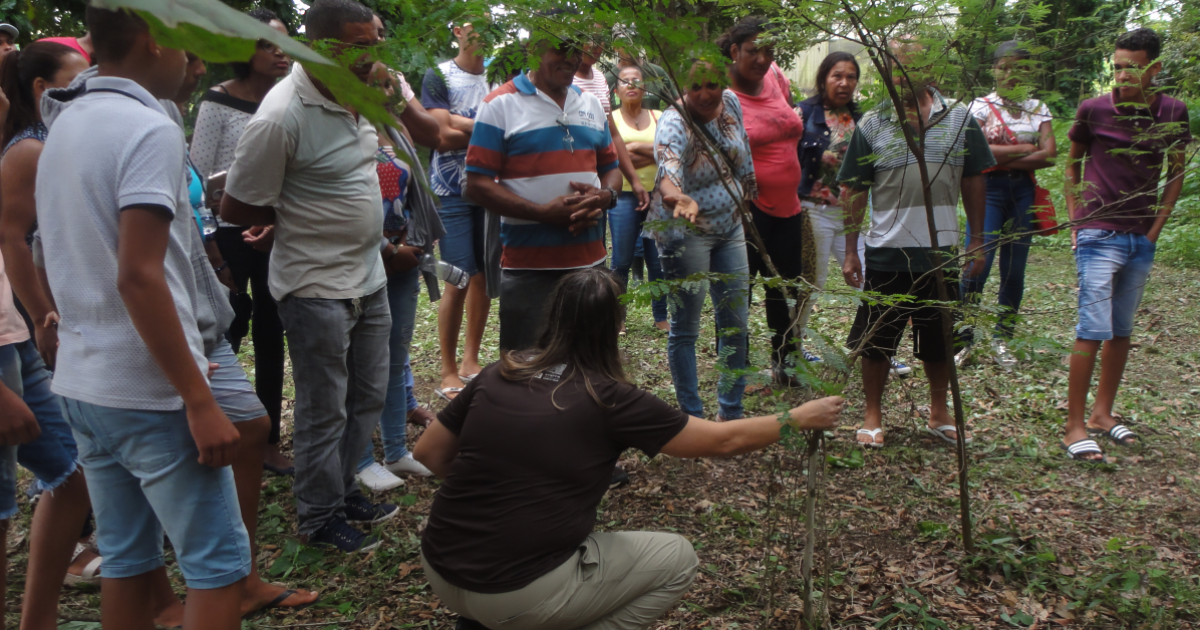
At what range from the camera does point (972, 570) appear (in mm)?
2787

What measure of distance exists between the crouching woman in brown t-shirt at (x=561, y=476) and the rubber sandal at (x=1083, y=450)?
96.1 inches

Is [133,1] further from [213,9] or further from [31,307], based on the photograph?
[31,307]

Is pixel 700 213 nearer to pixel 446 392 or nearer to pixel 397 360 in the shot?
pixel 397 360

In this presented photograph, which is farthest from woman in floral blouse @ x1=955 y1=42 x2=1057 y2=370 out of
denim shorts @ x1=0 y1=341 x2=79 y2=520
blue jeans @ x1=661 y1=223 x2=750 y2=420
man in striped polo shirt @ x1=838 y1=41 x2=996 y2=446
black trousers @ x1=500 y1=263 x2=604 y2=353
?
denim shorts @ x1=0 y1=341 x2=79 y2=520

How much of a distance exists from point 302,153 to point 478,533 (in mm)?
1436

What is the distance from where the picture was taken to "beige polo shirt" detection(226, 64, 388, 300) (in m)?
2.61

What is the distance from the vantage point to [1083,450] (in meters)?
3.79

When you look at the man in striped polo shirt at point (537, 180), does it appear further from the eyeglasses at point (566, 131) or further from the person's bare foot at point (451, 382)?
the person's bare foot at point (451, 382)

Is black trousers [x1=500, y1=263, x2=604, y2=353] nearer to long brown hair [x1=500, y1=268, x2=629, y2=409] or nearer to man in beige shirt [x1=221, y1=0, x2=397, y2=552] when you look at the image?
man in beige shirt [x1=221, y1=0, x2=397, y2=552]

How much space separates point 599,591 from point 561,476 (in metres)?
0.34

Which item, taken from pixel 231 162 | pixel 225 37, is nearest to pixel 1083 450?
pixel 231 162

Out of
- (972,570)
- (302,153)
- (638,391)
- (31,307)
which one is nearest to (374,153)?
(302,153)

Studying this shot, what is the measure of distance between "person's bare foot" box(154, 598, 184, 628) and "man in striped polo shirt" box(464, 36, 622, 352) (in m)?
1.47

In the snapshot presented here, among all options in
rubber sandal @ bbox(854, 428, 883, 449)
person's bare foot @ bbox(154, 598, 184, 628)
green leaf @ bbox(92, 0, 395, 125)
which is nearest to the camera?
green leaf @ bbox(92, 0, 395, 125)
